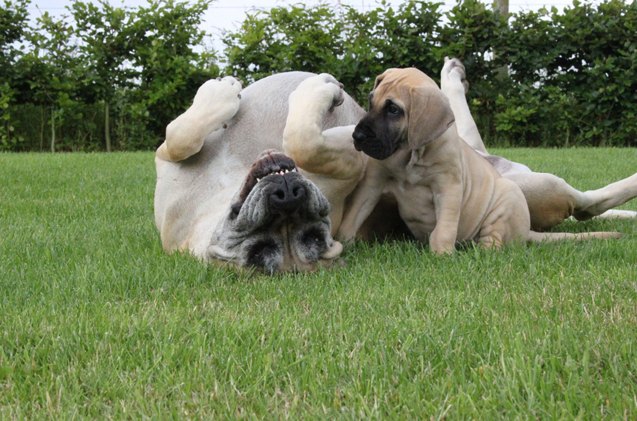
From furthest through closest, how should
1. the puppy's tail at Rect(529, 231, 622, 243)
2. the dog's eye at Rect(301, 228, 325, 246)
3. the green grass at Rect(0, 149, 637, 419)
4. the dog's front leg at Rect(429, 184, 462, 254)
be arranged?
the puppy's tail at Rect(529, 231, 622, 243)
the dog's front leg at Rect(429, 184, 462, 254)
the dog's eye at Rect(301, 228, 325, 246)
the green grass at Rect(0, 149, 637, 419)

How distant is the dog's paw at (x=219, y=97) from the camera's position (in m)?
4.06

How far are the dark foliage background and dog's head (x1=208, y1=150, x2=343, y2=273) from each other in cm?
835

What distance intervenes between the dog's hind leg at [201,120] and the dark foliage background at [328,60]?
25.1 feet

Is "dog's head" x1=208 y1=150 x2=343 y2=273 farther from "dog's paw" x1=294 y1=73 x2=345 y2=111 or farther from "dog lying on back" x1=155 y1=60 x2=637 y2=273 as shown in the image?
"dog's paw" x1=294 y1=73 x2=345 y2=111

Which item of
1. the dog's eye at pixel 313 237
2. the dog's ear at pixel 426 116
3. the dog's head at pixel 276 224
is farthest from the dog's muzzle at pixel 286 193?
the dog's ear at pixel 426 116

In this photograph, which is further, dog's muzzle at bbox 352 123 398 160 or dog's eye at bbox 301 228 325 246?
dog's muzzle at bbox 352 123 398 160

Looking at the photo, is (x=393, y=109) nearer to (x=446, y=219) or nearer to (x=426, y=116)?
(x=426, y=116)

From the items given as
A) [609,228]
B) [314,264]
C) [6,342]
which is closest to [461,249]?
[314,264]

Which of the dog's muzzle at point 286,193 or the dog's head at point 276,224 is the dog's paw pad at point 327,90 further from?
the dog's muzzle at point 286,193

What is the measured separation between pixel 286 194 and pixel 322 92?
3.09 feet

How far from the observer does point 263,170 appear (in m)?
3.40

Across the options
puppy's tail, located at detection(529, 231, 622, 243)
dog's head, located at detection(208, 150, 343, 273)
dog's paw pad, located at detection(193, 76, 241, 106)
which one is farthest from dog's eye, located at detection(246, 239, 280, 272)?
puppy's tail, located at detection(529, 231, 622, 243)

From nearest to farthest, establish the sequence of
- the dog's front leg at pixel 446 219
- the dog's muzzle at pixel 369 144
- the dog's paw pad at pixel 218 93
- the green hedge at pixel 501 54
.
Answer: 1. the dog's muzzle at pixel 369 144
2. the dog's front leg at pixel 446 219
3. the dog's paw pad at pixel 218 93
4. the green hedge at pixel 501 54

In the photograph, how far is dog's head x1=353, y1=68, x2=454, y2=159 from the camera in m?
3.71
